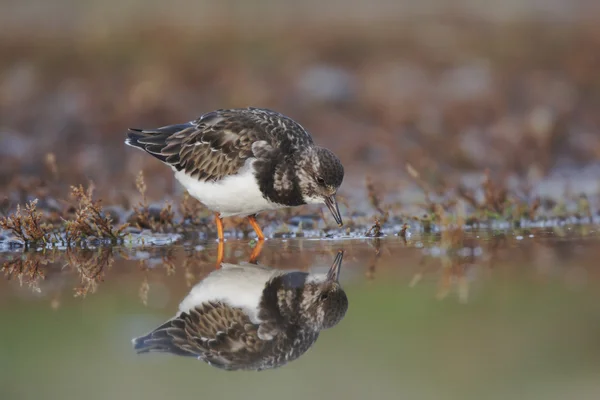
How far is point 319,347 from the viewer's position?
563cm

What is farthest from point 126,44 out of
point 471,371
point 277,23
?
point 471,371

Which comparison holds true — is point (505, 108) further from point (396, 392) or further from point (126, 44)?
point (396, 392)

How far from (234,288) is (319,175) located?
6.49 feet

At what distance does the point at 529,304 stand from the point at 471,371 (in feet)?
4.86

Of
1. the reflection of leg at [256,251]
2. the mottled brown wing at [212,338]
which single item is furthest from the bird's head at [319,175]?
the mottled brown wing at [212,338]

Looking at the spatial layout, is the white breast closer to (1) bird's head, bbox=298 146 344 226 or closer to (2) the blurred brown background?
(1) bird's head, bbox=298 146 344 226

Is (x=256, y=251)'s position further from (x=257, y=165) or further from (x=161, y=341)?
(x=161, y=341)

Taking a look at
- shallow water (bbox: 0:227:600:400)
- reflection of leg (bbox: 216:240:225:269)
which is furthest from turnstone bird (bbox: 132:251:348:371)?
reflection of leg (bbox: 216:240:225:269)

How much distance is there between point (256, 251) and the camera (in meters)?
8.69

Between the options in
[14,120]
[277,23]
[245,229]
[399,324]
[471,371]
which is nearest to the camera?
[471,371]

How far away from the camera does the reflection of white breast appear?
6.50 m

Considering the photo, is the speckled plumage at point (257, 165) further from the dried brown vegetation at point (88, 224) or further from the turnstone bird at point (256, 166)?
the dried brown vegetation at point (88, 224)

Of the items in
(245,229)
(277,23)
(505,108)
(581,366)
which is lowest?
(581,366)

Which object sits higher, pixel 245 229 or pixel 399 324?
pixel 245 229
